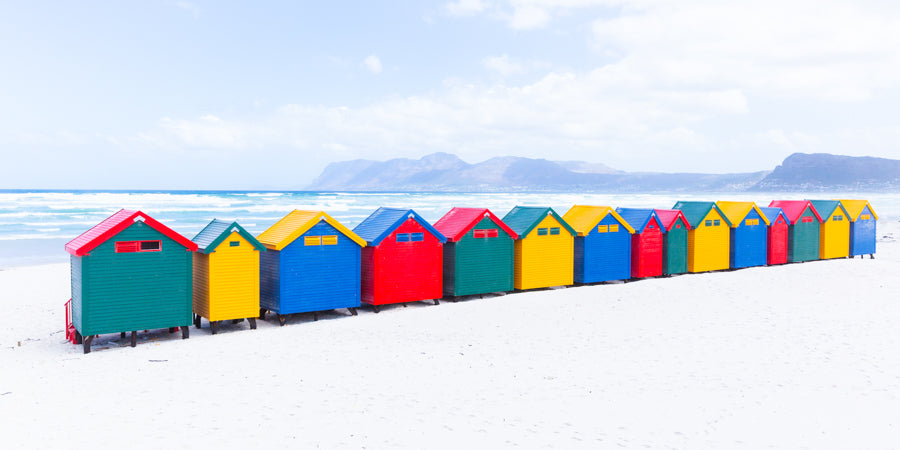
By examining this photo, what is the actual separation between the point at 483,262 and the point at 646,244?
5.04m

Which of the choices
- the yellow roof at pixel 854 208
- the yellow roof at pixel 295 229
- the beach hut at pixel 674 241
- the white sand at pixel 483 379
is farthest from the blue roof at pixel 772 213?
the yellow roof at pixel 295 229

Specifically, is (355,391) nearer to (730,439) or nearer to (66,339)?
(730,439)

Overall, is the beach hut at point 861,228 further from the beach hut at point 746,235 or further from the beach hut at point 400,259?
the beach hut at point 400,259

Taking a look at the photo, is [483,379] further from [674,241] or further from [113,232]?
[674,241]

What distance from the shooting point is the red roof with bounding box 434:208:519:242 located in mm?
14180

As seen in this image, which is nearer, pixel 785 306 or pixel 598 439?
pixel 598 439

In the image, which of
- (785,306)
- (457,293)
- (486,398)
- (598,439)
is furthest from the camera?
(457,293)

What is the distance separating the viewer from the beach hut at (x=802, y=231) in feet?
66.9

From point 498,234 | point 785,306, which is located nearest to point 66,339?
point 498,234

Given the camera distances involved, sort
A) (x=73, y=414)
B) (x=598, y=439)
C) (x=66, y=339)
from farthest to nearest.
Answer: (x=66, y=339) < (x=73, y=414) < (x=598, y=439)

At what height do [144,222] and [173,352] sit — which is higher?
[144,222]

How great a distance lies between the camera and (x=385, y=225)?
1350 centimetres

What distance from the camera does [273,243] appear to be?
39.7ft

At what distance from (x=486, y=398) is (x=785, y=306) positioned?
826cm
